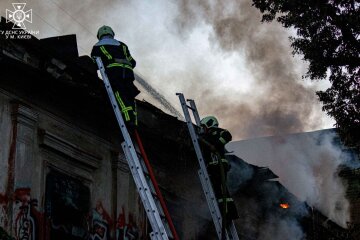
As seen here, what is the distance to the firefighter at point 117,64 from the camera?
9688mm

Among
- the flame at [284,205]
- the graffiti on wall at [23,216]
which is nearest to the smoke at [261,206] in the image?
the flame at [284,205]

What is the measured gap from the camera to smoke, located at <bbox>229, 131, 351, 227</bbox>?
20.1m

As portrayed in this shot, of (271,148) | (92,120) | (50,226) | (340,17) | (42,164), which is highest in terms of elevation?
(271,148)

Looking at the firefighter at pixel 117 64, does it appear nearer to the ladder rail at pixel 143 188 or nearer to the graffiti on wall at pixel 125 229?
the ladder rail at pixel 143 188

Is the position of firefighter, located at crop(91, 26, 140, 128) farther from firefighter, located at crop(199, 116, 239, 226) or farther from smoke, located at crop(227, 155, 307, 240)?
smoke, located at crop(227, 155, 307, 240)

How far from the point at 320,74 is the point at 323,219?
7.67 metres

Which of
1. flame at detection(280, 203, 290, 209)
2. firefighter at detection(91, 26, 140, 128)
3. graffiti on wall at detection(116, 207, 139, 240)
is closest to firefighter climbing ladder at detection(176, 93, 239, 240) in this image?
firefighter at detection(91, 26, 140, 128)

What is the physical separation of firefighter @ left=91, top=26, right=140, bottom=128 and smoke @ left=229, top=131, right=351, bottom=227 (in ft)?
33.6

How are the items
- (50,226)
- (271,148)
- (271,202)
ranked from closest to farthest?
(50,226) < (271,202) < (271,148)

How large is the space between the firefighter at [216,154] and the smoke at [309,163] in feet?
28.0

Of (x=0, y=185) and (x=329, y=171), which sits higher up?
(x=329, y=171)

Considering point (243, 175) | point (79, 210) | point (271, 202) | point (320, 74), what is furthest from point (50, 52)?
point (271, 202)

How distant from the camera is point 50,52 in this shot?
1048cm

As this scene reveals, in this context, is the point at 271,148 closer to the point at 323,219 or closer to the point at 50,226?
the point at 323,219
